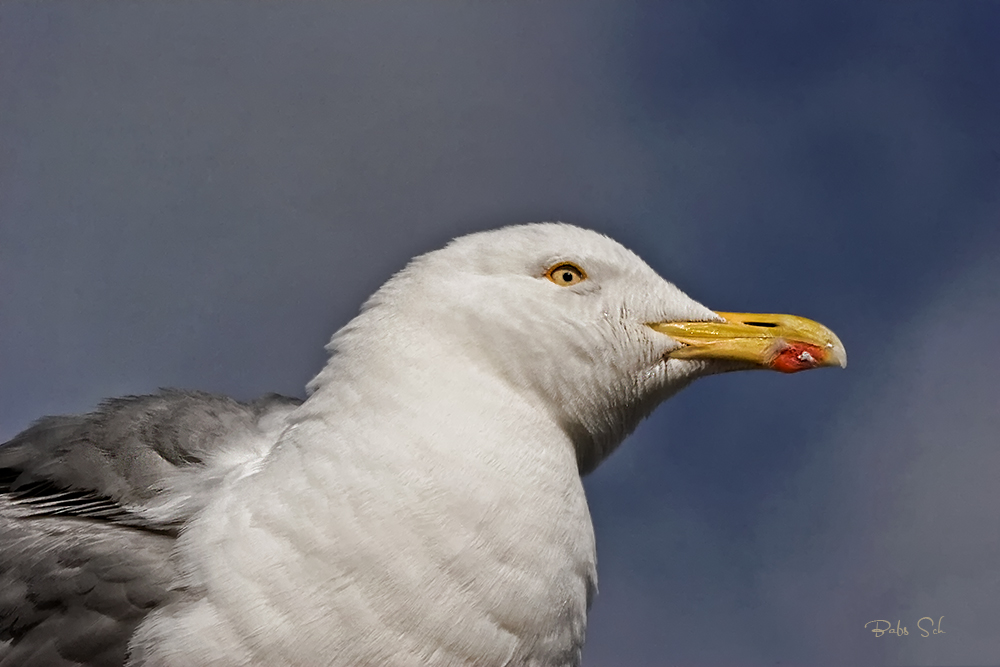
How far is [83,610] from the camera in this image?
2.31 metres

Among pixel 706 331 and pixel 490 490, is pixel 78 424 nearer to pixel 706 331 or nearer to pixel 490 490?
pixel 490 490

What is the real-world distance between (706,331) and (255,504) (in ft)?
4.73

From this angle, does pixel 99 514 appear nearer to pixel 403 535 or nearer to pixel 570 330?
pixel 403 535

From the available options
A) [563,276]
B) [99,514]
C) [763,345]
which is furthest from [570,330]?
[99,514]

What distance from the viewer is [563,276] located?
278cm

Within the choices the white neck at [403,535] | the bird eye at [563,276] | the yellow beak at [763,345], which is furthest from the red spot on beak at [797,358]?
the white neck at [403,535]

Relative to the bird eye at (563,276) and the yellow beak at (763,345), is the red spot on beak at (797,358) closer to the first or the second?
the yellow beak at (763,345)

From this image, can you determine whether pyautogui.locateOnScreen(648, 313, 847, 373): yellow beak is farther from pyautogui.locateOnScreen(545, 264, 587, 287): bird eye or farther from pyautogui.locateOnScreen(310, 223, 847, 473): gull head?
pyautogui.locateOnScreen(545, 264, 587, 287): bird eye

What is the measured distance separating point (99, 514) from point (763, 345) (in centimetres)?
200

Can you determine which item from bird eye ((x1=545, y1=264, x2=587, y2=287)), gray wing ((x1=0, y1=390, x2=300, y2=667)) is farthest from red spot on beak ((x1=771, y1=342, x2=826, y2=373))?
gray wing ((x1=0, y1=390, x2=300, y2=667))

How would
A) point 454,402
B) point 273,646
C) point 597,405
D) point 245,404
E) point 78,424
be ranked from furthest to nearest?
point 245,404
point 78,424
point 597,405
point 454,402
point 273,646

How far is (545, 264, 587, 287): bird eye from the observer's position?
2.77 m

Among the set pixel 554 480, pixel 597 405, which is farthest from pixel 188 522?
pixel 597 405

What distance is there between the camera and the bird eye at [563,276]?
277 centimetres
